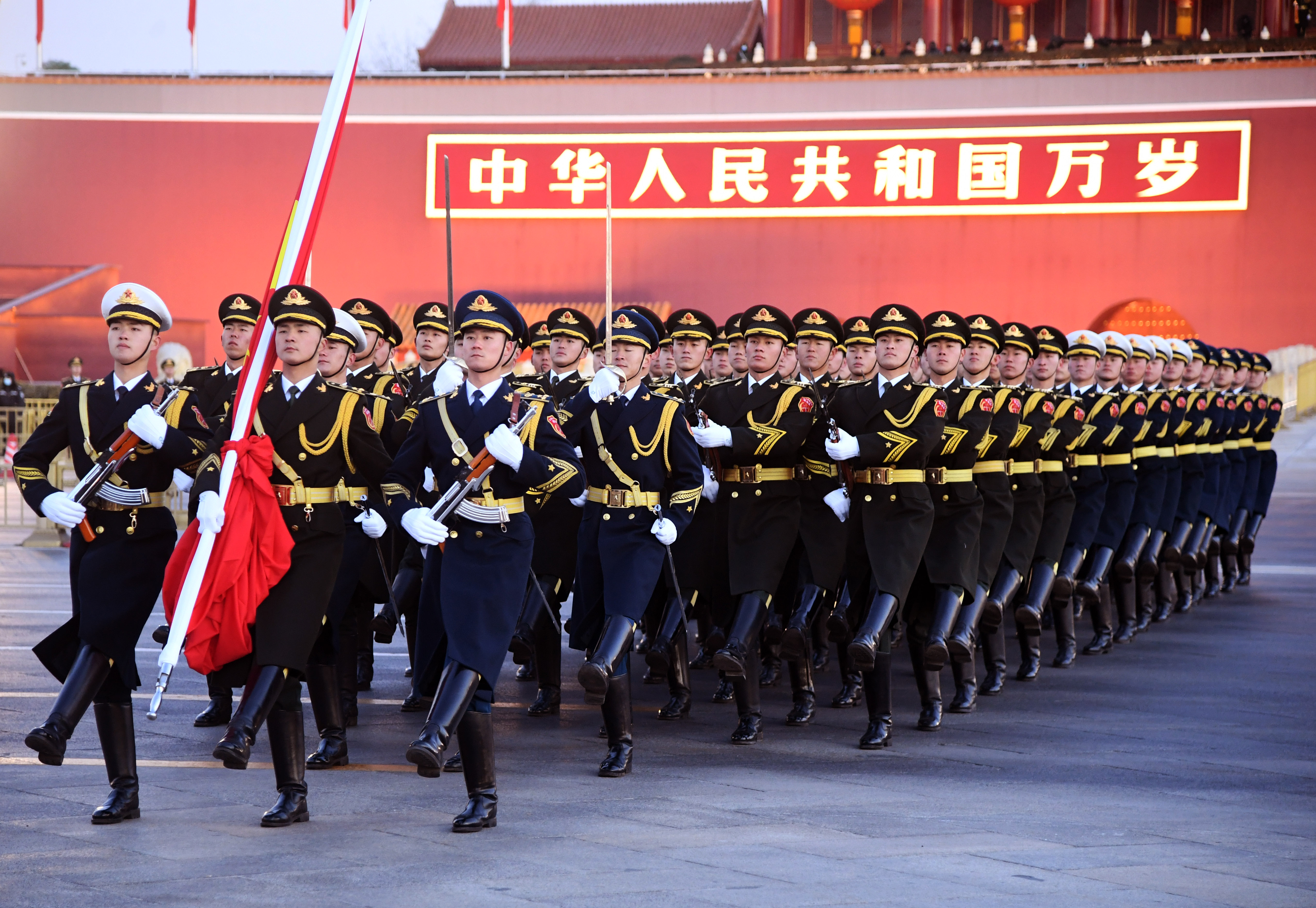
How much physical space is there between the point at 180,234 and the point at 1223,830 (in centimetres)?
2347

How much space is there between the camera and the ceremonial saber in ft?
14.6

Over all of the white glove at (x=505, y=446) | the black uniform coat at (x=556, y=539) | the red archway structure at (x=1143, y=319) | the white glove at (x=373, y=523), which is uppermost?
the red archway structure at (x=1143, y=319)

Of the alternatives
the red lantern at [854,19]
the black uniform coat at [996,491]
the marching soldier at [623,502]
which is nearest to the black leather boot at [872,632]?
the marching soldier at [623,502]

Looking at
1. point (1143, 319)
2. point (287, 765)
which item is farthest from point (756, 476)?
point (1143, 319)

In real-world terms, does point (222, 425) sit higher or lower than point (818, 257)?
lower

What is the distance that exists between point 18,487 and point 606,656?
23.9 ft

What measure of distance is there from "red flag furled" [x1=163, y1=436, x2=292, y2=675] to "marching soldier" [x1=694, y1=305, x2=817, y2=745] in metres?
1.98

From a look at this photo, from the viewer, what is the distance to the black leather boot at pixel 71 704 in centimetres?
458

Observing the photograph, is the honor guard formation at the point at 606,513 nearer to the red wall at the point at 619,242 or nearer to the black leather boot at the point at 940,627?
the black leather boot at the point at 940,627

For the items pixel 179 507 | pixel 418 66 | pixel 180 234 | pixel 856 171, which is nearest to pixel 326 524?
pixel 179 507

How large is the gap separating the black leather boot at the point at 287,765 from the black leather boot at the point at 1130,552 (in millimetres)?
5706

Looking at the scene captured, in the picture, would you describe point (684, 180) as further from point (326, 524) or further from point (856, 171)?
point (326, 524)

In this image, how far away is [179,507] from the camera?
14.0 meters

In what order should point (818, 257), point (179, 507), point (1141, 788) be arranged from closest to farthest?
point (1141, 788) < point (179, 507) < point (818, 257)
